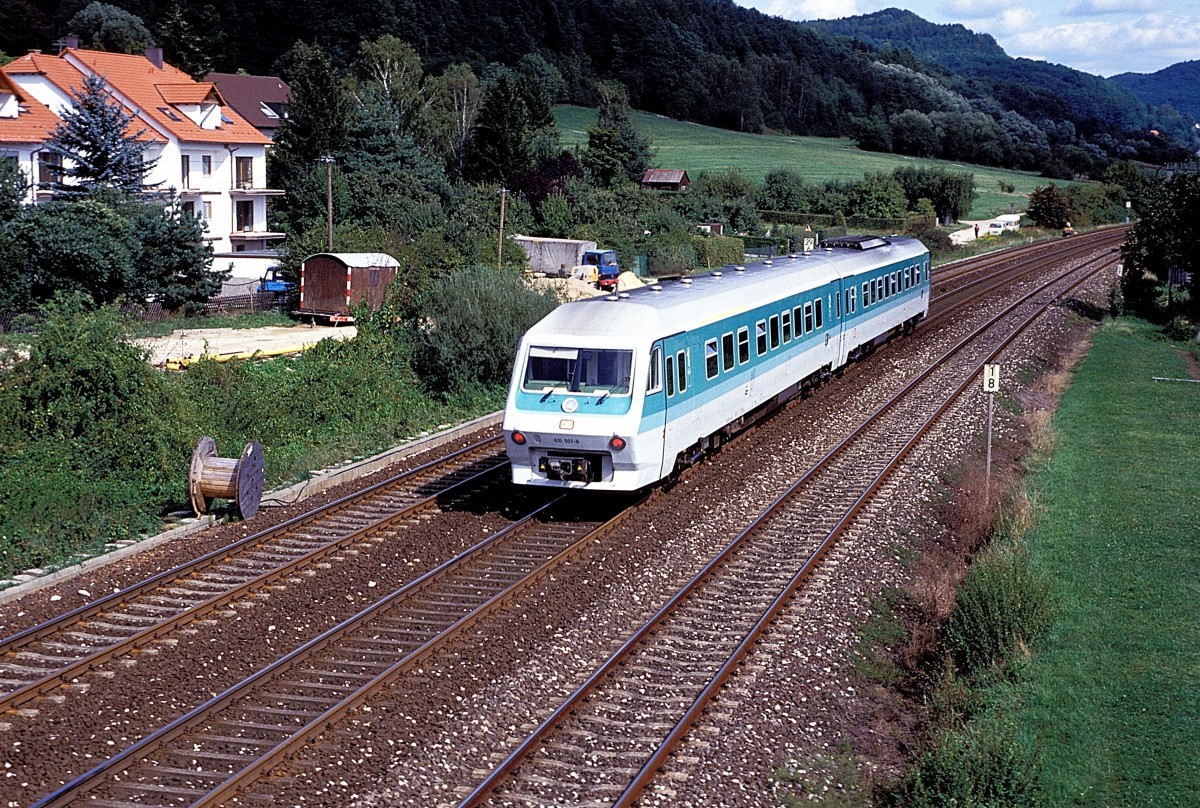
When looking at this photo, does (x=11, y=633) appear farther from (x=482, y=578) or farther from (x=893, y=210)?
(x=893, y=210)

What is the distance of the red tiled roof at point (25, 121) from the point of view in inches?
1906

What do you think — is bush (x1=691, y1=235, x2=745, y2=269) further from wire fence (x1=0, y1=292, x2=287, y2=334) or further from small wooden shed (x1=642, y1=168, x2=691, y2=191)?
small wooden shed (x1=642, y1=168, x2=691, y2=191)

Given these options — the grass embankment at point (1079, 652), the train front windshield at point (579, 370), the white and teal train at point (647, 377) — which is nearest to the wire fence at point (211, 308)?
the white and teal train at point (647, 377)

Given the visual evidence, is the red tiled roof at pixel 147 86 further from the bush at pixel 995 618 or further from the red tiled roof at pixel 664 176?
the bush at pixel 995 618

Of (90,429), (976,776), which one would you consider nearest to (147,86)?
(90,429)

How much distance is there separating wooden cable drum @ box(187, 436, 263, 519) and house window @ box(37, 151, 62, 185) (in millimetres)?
33602

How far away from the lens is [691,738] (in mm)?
10336

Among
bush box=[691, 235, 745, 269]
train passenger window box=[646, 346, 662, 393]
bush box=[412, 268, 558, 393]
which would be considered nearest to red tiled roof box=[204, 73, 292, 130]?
bush box=[691, 235, 745, 269]

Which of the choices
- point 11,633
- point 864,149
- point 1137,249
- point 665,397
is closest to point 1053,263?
point 1137,249

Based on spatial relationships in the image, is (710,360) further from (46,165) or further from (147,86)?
(147,86)

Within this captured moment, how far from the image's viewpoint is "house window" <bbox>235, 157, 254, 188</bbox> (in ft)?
201

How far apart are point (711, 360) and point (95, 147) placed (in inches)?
1343

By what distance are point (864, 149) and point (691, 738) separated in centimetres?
15210

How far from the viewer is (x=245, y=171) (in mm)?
61906
